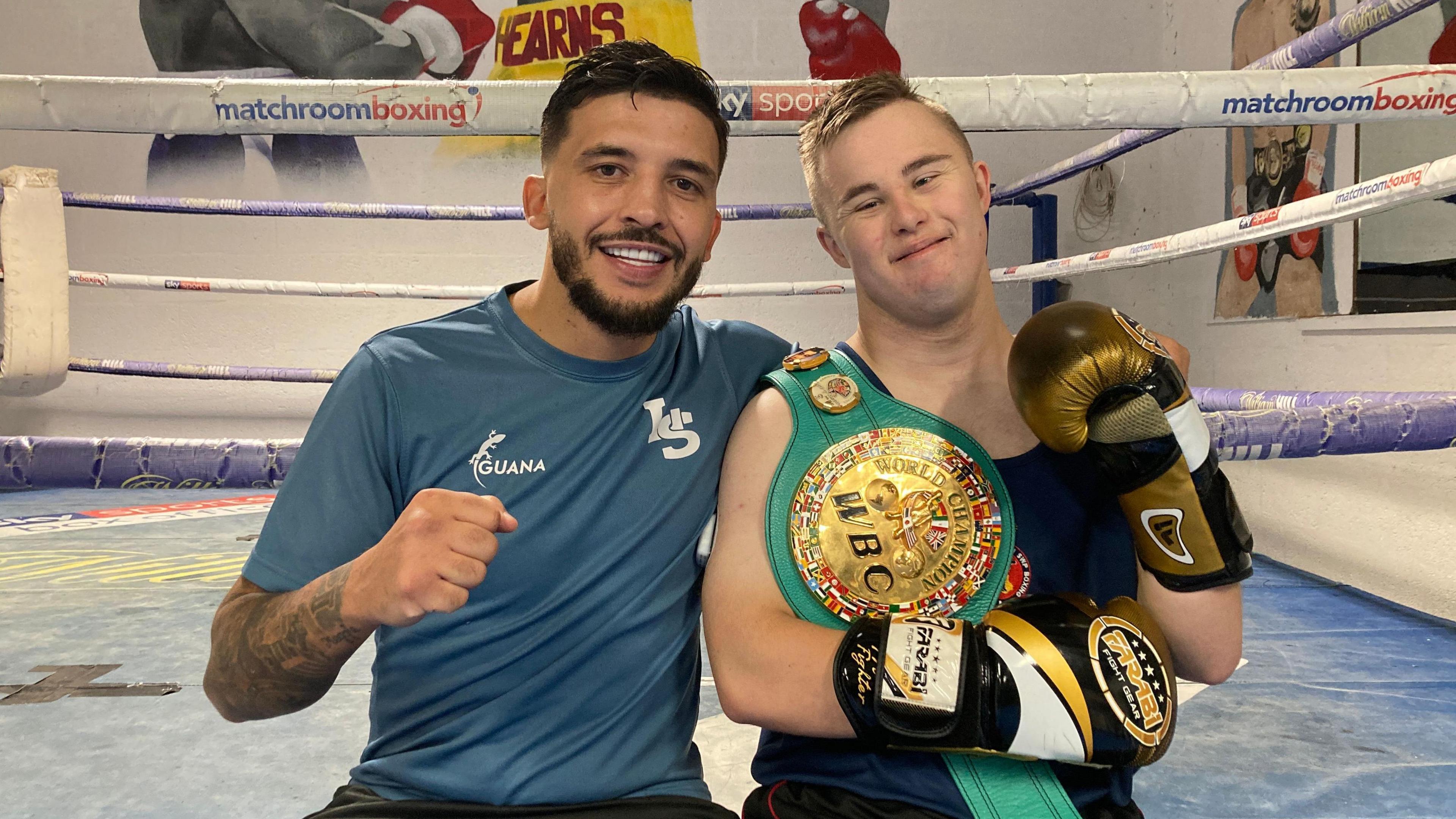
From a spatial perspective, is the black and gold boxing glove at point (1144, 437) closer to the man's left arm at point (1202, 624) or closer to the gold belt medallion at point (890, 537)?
the man's left arm at point (1202, 624)

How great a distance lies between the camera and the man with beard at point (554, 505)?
40.5 inches

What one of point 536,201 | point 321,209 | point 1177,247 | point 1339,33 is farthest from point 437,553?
point 321,209

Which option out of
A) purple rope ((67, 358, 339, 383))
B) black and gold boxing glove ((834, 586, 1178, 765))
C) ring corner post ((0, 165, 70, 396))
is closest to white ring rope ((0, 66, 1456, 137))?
black and gold boxing glove ((834, 586, 1178, 765))

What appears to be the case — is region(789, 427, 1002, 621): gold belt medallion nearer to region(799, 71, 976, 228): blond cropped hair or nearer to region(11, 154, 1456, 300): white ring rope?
region(799, 71, 976, 228): blond cropped hair

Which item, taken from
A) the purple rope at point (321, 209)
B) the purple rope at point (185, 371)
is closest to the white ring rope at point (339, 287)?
the purple rope at point (321, 209)

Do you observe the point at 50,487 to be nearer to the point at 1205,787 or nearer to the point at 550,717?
the point at 550,717

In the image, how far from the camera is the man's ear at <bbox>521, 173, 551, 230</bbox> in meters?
1.29

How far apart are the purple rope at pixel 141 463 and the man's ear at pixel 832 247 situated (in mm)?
815

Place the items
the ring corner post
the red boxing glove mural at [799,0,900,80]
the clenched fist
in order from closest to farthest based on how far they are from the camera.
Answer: the clenched fist, the ring corner post, the red boxing glove mural at [799,0,900,80]

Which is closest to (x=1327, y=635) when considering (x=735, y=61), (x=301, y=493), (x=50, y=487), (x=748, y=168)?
(x=301, y=493)

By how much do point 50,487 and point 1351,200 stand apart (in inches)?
92.9

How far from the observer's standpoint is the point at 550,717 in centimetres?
106

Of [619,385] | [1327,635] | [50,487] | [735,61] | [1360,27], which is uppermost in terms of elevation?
[735,61]

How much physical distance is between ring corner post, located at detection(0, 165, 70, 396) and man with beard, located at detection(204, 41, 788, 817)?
188cm
